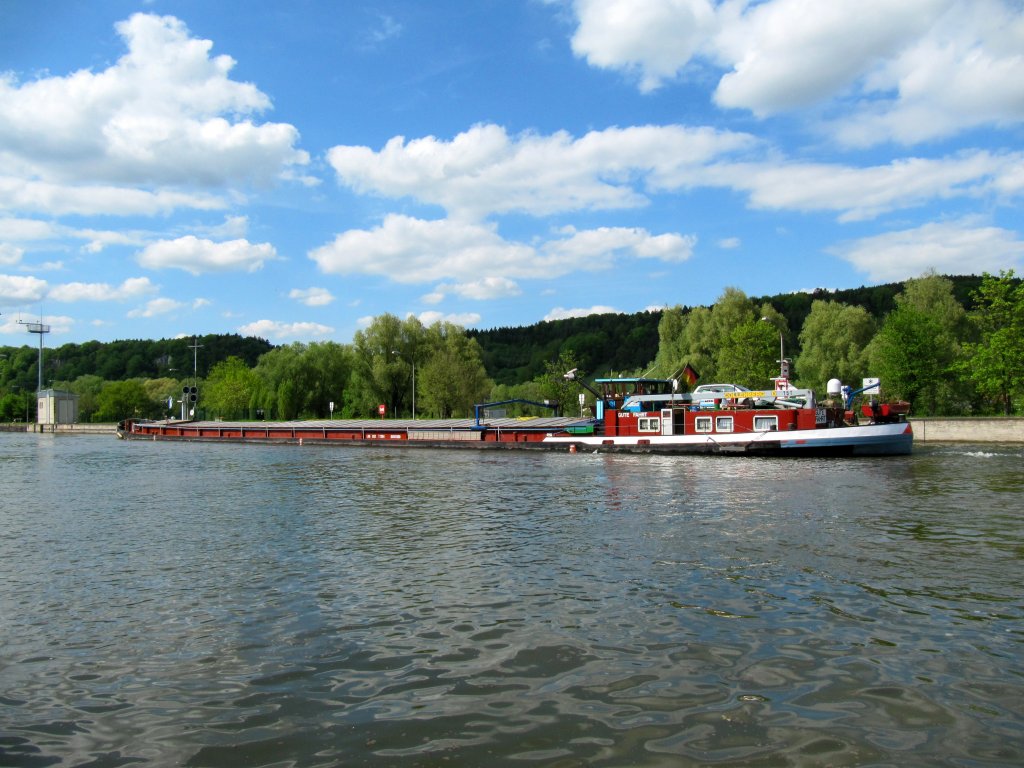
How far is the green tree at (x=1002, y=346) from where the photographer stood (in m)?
51.0

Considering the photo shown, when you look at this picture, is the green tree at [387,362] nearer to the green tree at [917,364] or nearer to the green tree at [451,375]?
the green tree at [451,375]

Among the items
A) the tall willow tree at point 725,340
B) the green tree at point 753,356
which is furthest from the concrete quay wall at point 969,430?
the tall willow tree at point 725,340

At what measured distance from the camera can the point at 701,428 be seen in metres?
44.3

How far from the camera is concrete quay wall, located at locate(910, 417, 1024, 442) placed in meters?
47.6

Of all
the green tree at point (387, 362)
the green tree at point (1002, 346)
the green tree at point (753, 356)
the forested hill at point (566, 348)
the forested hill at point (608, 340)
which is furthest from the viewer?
the forested hill at point (566, 348)

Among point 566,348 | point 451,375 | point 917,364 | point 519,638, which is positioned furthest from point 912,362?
point 566,348

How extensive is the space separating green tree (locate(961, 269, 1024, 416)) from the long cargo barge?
9068mm

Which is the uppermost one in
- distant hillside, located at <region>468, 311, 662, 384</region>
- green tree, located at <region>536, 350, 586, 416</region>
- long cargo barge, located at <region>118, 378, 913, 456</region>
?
distant hillside, located at <region>468, 311, 662, 384</region>

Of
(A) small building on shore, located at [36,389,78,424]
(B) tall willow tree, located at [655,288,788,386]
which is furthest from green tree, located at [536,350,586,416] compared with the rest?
(A) small building on shore, located at [36,389,78,424]

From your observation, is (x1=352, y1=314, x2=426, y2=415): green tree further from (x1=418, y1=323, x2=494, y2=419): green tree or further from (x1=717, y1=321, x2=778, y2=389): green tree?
(x1=717, y1=321, x2=778, y2=389): green tree

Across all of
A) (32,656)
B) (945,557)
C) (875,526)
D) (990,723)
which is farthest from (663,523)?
(32,656)

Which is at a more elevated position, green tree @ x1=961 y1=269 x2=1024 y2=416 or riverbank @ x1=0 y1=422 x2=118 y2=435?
green tree @ x1=961 y1=269 x2=1024 y2=416

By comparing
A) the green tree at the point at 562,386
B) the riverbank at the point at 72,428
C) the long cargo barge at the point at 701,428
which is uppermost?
the green tree at the point at 562,386

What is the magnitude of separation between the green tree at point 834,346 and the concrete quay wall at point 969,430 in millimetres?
15917
